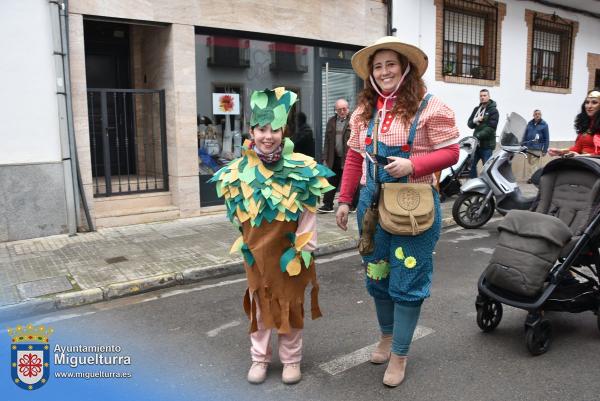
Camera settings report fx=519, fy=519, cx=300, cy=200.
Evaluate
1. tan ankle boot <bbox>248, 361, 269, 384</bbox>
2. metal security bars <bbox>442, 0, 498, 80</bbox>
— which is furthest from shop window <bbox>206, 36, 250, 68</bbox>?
tan ankle boot <bbox>248, 361, 269, 384</bbox>

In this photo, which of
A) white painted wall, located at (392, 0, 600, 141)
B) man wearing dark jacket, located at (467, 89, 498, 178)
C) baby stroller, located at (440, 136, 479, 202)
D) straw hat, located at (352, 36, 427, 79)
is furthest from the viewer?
white painted wall, located at (392, 0, 600, 141)

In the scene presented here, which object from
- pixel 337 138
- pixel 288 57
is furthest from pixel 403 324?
pixel 288 57

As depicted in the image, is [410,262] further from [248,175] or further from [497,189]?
[497,189]

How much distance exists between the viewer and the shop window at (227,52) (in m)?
8.58

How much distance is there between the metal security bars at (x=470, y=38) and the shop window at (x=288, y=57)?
3771 mm

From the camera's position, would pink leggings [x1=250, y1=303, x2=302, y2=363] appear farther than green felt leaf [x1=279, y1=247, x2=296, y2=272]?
Yes

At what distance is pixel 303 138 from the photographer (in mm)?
9719

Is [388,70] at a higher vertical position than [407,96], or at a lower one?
higher

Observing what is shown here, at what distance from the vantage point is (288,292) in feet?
9.98

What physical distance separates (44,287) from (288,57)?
20.1 ft

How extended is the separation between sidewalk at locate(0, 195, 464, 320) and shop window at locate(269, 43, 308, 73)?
3324 mm

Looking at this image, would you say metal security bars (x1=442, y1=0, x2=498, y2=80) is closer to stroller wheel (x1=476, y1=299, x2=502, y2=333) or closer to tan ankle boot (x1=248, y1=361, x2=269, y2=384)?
stroller wheel (x1=476, y1=299, x2=502, y2=333)

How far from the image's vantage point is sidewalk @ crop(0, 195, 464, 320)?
483 cm

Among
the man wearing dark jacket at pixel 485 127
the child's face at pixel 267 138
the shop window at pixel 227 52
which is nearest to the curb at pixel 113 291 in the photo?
the child's face at pixel 267 138
